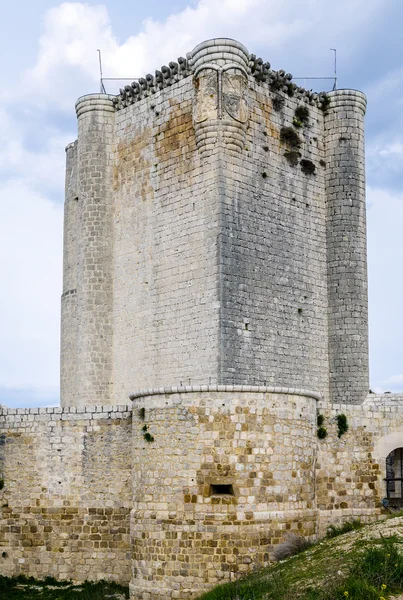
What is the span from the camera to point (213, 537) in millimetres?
12828

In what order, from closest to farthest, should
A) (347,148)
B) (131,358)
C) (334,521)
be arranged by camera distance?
(334,521)
(131,358)
(347,148)

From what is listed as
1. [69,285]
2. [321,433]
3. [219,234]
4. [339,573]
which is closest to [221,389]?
[321,433]

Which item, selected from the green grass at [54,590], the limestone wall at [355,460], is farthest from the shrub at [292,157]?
the green grass at [54,590]

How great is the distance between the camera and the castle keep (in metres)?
13.1

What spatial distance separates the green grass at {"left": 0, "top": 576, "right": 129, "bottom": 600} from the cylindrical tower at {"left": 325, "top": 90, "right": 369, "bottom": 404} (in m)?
8.39

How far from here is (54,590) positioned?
1453 cm

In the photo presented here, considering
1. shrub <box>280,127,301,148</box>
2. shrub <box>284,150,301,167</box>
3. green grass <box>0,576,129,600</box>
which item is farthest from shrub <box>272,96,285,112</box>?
green grass <box>0,576,129,600</box>

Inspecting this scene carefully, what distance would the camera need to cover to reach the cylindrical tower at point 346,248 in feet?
68.6

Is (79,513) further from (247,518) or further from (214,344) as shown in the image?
(214,344)

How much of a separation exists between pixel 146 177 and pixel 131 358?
4.22 metres

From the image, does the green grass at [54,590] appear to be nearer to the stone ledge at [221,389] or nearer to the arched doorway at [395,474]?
the stone ledge at [221,389]

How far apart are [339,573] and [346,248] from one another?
1159 centimetres

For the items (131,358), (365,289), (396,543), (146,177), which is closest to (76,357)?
(131,358)

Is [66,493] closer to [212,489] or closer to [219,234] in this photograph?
[212,489]
